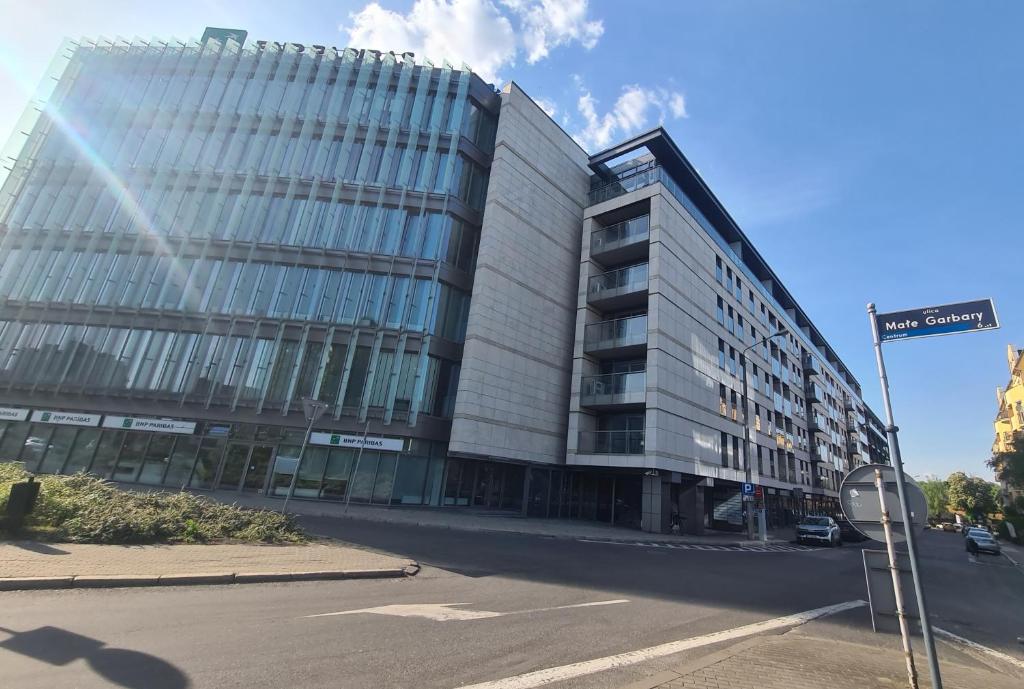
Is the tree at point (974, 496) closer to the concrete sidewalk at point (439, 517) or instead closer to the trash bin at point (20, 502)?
the concrete sidewalk at point (439, 517)

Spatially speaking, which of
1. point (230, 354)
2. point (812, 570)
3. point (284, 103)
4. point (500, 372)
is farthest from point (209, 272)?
point (812, 570)

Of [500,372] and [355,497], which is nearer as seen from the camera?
[355,497]

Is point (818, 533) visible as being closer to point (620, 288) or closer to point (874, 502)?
point (620, 288)

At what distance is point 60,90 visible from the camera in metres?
29.2

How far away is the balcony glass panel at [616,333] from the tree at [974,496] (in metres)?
76.1

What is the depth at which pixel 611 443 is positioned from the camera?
1009 inches

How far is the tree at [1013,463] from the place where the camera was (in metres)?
37.4

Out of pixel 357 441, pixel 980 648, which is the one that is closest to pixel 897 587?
pixel 980 648

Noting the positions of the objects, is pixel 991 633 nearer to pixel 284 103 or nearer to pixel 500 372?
pixel 500 372

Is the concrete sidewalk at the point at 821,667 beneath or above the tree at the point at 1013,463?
beneath

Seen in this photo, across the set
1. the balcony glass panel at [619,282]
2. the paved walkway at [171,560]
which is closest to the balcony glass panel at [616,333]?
the balcony glass panel at [619,282]

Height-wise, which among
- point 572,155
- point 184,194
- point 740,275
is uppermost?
point 572,155

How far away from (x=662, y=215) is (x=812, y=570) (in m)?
20.0

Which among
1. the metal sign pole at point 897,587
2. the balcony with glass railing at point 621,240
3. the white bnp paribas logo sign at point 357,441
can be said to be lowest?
the metal sign pole at point 897,587
